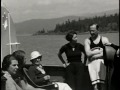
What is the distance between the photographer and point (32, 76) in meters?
4.08

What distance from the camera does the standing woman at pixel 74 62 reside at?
4.54 m

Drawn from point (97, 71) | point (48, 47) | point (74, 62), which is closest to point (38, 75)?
point (74, 62)

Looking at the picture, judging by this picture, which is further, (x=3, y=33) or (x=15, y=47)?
(x=15, y=47)

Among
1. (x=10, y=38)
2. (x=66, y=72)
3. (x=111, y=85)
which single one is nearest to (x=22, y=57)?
(x=66, y=72)

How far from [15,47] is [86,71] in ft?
5.47

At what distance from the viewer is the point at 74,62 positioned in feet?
14.9

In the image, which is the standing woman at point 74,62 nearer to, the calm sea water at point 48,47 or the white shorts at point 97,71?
the white shorts at point 97,71

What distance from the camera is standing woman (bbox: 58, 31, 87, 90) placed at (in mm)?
4543

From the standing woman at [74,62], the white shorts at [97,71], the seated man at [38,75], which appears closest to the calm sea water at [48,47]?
the standing woman at [74,62]

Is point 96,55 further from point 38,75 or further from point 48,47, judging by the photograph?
point 48,47

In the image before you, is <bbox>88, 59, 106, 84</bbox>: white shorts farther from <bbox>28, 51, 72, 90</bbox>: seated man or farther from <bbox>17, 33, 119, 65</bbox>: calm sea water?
<bbox>17, 33, 119, 65</bbox>: calm sea water

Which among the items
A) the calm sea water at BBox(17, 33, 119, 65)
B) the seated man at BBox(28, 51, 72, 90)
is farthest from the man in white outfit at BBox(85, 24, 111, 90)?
the calm sea water at BBox(17, 33, 119, 65)

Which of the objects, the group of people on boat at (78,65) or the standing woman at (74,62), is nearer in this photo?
the group of people on boat at (78,65)

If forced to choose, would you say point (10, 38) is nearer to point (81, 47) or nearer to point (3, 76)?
point (81, 47)
